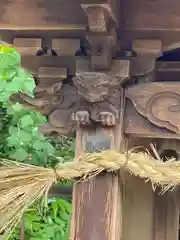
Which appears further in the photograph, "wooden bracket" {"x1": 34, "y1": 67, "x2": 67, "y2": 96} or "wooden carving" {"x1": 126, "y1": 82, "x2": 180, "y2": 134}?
"wooden bracket" {"x1": 34, "y1": 67, "x2": 67, "y2": 96}

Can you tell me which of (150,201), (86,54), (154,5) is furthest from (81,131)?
(150,201)

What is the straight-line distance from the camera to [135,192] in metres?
2.68

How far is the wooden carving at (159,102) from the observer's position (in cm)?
198

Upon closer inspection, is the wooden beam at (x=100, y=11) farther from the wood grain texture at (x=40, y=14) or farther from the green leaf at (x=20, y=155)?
the green leaf at (x=20, y=155)

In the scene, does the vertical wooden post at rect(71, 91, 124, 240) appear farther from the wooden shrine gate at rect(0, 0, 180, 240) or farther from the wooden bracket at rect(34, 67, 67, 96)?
the wooden bracket at rect(34, 67, 67, 96)

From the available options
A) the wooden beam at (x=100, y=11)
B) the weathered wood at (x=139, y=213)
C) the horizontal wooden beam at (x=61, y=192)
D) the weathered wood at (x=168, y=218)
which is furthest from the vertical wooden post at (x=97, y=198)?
the horizontal wooden beam at (x=61, y=192)

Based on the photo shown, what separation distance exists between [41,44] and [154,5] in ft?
1.35

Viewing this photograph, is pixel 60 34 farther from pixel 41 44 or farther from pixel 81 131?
pixel 81 131

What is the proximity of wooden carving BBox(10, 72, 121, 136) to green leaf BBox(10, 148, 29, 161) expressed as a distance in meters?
0.16

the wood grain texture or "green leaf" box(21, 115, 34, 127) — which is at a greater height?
the wood grain texture

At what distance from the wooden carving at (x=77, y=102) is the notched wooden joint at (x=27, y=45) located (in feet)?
0.43

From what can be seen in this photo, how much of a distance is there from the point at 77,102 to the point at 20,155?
28 cm

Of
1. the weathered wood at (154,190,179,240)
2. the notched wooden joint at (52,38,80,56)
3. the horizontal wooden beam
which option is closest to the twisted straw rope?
the notched wooden joint at (52,38,80,56)

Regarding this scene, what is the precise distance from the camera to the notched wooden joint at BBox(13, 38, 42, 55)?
2.07 meters
